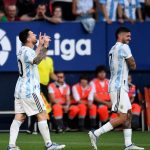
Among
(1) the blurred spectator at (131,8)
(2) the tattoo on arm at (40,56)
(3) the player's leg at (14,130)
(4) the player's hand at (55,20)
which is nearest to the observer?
(2) the tattoo on arm at (40,56)

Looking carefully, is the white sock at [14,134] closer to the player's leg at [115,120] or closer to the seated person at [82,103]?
the player's leg at [115,120]

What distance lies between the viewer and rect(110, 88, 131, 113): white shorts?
12680 millimetres

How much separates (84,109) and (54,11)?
2635 mm

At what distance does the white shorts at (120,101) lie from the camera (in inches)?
499

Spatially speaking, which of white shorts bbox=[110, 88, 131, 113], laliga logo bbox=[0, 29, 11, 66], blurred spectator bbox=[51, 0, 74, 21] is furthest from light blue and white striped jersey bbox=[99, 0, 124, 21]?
white shorts bbox=[110, 88, 131, 113]

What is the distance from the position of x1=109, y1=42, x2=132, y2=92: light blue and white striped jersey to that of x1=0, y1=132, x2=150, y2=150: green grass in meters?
1.18

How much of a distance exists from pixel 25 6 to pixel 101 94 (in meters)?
3.14

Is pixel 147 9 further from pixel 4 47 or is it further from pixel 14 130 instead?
pixel 14 130

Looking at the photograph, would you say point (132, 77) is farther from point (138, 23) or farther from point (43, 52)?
point (43, 52)

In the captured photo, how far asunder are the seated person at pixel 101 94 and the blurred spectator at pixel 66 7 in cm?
210

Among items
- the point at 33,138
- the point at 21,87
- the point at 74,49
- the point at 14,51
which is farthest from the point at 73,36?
the point at 21,87

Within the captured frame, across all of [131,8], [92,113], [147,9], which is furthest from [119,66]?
[147,9]

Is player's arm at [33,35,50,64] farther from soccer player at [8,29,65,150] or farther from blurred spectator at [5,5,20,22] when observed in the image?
blurred spectator at [5,5,20,22]

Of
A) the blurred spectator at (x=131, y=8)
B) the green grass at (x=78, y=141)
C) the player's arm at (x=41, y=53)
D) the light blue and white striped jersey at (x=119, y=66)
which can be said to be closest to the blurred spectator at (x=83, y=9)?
the blurred spectator at (x=131, y=8)
